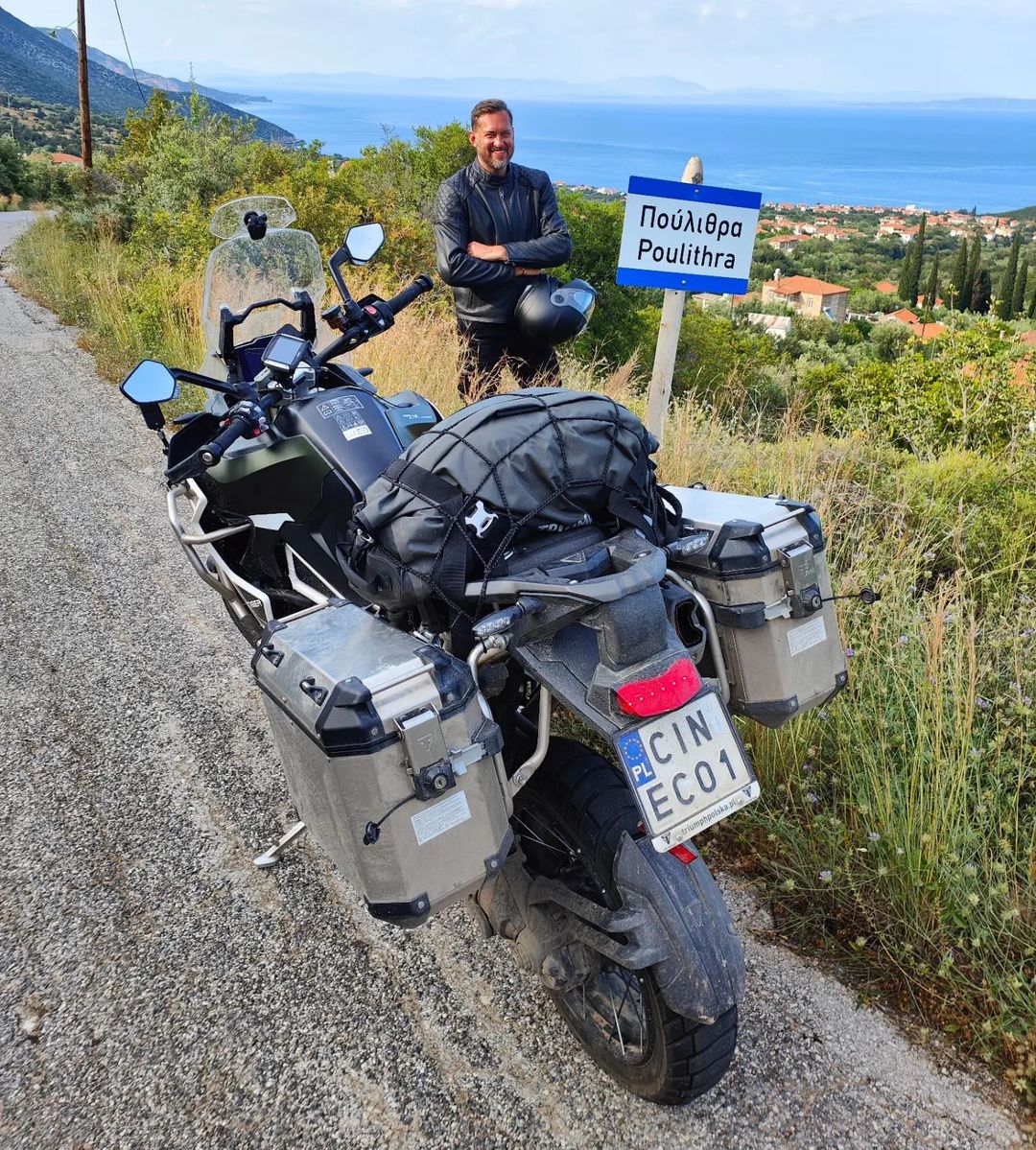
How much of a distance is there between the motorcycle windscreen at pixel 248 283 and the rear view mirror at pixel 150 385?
1.86 ft

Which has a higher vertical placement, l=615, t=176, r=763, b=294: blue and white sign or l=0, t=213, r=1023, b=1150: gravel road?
l=615, t=176, r=763, b=294: blue and white sign

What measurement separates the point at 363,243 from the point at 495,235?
187 cm

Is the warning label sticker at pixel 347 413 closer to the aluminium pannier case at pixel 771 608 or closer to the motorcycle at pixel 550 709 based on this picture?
the motorcycle at pixel 550 709

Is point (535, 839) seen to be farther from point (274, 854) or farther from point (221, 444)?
point (221, 444)

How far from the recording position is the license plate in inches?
59.9

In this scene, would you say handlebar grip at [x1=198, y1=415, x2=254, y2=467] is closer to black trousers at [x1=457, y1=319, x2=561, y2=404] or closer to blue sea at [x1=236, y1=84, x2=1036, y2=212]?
black trousers at [x1=457, y1=319, x2=561, y2=404]

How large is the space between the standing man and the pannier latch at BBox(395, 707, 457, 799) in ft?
11.0

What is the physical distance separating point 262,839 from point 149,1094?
0.85m

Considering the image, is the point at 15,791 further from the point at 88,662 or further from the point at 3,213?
the point at 3,213

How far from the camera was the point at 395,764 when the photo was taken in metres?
1.48

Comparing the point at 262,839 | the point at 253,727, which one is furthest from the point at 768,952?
the point at 253,727

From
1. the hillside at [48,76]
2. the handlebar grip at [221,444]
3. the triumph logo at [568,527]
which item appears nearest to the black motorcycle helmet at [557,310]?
the handlebar grip at [221,444]

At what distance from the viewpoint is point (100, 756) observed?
3.09 meters

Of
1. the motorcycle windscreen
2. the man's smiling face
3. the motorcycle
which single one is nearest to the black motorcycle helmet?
the man's smiling face
